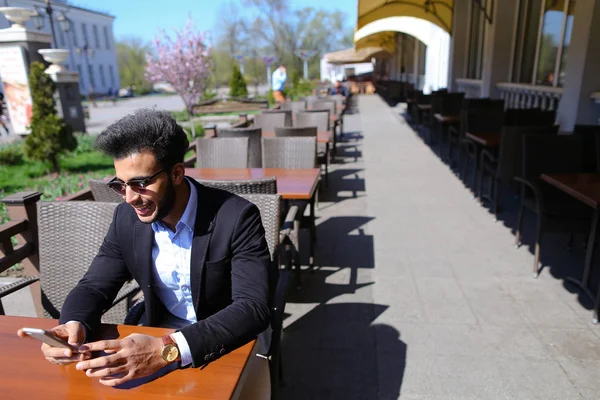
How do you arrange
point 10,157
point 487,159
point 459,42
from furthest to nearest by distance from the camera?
point 459,42 → point 10,157 → point 487,159

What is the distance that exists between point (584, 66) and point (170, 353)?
5.86 m

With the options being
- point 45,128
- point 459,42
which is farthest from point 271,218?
point 459,42

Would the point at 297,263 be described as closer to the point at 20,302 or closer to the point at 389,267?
the point at 389,267

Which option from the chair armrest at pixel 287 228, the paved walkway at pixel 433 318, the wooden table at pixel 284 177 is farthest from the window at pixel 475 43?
the chair armrest at pixel 287 228

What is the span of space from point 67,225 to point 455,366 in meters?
2.12

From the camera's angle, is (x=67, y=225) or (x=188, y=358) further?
(x=67, y=225)

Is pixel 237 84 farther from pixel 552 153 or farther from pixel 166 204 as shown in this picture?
pixel 166 204

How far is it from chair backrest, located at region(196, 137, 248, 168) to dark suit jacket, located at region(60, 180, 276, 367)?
239 cm

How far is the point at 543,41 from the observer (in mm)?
7281

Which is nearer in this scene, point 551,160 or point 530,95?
point 551,160

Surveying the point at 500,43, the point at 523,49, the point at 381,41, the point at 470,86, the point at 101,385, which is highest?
the point at 381,41

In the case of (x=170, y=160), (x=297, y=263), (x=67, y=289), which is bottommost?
(x=297, y=263)

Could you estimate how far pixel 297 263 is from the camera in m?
3.04

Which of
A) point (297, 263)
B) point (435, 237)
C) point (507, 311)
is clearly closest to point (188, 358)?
point (297, 263)
